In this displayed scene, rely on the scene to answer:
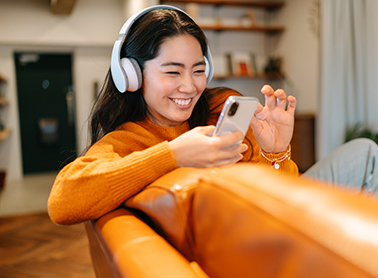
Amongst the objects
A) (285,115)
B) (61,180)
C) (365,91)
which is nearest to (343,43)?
(365,91)

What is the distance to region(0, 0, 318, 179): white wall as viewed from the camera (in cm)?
467

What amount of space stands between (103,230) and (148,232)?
0.14 metres

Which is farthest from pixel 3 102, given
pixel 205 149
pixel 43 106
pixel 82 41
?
pixel 205 149

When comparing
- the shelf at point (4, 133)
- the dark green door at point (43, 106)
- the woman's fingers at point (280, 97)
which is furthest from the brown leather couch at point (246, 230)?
the dark green door at point (43, 106)

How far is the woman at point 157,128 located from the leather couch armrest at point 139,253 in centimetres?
14

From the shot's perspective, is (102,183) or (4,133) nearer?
(102,183)

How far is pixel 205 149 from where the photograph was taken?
29.2 inches

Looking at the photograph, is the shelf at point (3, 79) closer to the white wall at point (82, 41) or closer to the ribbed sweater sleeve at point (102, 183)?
the white wall at point (82, 41)

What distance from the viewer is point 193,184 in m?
0.49

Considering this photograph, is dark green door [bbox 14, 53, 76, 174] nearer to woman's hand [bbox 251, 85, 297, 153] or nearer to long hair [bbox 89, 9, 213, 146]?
long hair [bbox 89, 9, 213, 146]

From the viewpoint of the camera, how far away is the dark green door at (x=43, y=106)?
5645mm

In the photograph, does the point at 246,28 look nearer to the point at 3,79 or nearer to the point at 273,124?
the point at 3,79

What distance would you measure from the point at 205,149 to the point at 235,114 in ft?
0.35

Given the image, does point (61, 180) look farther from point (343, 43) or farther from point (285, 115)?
point (343, 43)
